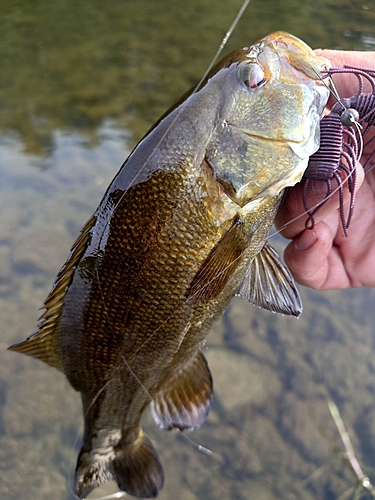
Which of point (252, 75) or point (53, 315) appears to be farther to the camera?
point (53, 315)

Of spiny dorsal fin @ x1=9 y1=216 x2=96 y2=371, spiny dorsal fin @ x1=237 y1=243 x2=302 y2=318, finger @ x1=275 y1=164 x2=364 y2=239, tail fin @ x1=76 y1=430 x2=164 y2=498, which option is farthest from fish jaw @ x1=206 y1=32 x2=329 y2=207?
tail fin @ x1=76 y1=430 x2=164 y2=498

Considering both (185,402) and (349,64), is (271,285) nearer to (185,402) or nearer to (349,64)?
(185,402)

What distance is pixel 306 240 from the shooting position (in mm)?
2016

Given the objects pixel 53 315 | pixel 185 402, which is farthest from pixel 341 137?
pixel 185 402

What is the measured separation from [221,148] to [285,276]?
626 mm

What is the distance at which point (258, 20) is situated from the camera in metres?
9.38

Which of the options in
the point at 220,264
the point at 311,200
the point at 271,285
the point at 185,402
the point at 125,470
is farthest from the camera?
the point at 125,470

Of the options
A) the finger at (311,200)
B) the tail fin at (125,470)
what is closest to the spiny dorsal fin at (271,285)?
the finger at (311,200)

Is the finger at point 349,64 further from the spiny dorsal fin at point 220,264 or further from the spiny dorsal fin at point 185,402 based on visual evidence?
the spiny dorsal fin at point 185,402

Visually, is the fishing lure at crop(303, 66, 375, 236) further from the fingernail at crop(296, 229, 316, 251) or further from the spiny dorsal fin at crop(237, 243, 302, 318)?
the fingernail at crop(296, 229, 316, 251)

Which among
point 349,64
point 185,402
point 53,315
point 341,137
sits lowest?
point 185,402

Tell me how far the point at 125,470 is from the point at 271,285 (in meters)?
1.34

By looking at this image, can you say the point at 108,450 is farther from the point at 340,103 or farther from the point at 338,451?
the point at 340,103

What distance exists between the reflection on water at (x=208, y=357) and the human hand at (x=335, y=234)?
1233mm
